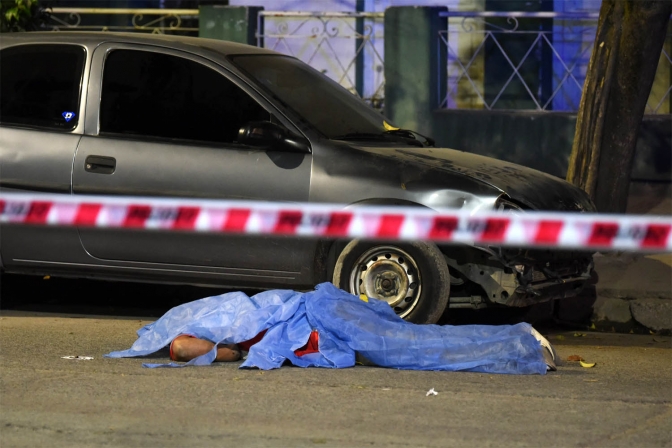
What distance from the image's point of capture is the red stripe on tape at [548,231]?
4930 mm

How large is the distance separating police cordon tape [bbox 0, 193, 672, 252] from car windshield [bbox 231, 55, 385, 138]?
193cm

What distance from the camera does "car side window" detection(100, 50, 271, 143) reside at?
7.16 metres

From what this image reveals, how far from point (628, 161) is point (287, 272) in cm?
318

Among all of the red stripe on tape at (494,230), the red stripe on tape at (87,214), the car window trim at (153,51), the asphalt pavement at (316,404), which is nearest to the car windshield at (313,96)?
the car window trim at (153,51)

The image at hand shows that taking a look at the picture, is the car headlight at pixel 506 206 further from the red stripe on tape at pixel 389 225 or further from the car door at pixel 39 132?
the car door at pixel 39 132

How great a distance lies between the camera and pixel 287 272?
22.9 ft

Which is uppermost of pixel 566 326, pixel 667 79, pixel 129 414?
pixel 667 79

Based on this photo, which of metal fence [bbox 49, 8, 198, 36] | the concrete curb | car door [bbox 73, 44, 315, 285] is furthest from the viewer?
metal fence [bbox 49, 8, 198, 36]

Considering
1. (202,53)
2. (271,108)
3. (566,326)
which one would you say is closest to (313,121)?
(271,108)

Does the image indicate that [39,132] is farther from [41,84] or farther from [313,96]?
[313,96]

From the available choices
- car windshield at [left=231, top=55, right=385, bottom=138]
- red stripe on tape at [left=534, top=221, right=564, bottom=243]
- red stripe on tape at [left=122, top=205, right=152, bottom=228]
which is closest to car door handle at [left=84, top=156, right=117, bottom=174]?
car windshield at [left=231, top=55, right=385, bottom=138]

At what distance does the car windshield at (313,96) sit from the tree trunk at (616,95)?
74.0 inches

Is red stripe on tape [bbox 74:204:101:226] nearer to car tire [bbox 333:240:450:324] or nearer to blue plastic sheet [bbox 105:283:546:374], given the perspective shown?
blue plastic sheet [bbox 105:283:546:374]

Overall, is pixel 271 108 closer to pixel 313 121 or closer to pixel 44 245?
pixel 313 121
